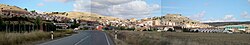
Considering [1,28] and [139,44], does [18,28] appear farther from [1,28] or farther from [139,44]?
[139,44]

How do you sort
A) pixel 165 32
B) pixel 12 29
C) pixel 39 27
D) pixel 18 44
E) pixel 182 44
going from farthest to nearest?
pixel 39 27 < pixel 12 29 < pixel 165 32 < pixel 18 44 < pixel 182 44

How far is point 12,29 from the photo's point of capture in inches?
Answer: 2080

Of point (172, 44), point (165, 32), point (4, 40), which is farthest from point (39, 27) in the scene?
point (172, 44)

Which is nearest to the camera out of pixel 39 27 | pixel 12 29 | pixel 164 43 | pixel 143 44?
pixel 164 43

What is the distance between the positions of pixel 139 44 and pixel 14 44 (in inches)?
327

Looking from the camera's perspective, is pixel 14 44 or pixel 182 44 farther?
pixel 14 44

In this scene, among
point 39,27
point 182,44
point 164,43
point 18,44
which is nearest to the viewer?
point 182,44

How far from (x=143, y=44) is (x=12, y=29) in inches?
1219

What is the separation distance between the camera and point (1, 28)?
49.5m

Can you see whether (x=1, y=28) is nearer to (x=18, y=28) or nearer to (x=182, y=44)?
(x=18, y=28)

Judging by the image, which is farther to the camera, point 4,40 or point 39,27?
point 39,27

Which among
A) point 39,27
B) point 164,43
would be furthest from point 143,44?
point 39,27

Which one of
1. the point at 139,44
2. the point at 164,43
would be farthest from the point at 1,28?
the point at 164,43

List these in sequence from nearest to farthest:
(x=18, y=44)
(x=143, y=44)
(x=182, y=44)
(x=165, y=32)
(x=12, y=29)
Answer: (x=182, y=44)
(x=143, y=44)
(x=18, y=44)
(x=165, y=32)
(x=12, y=29)
